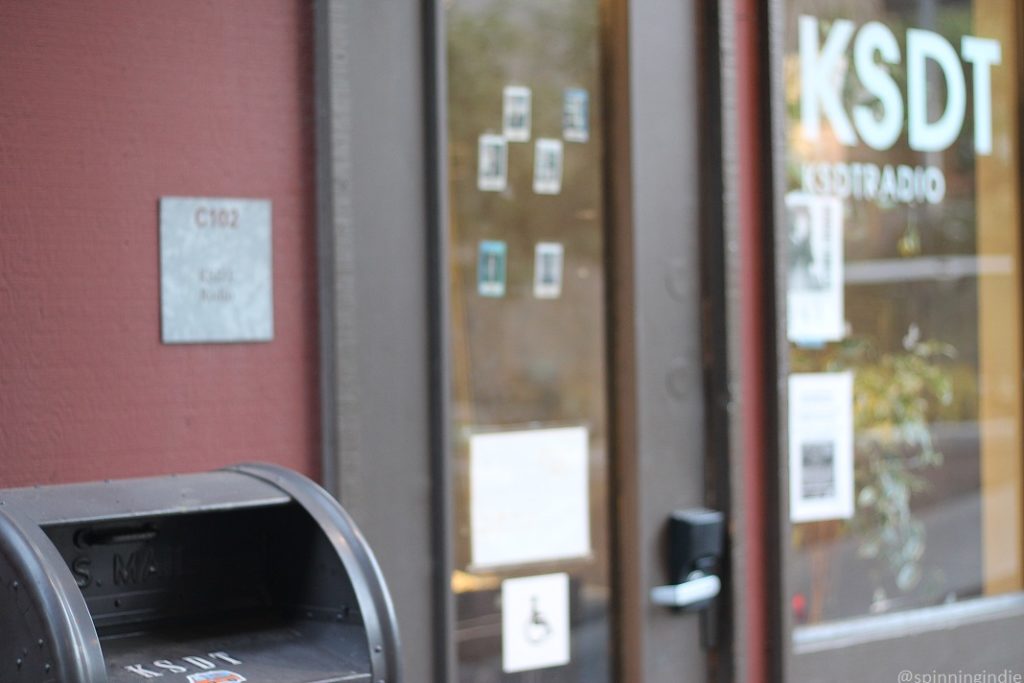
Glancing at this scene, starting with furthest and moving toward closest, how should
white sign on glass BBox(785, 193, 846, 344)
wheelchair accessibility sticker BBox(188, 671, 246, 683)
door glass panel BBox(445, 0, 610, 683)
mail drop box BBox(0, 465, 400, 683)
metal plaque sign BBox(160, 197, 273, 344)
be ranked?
1. white sign on glass BBox(785, 193, 846, 344)
2. door glass panel BBox(445, 0, 610, 683)
3. metal plaque sign BBox(160, 197, 273, 344)
4. wheelchair accessibility sticker BBox(188, 671, 246, 683)
5. mail drop box BBox(0, 465, 400, 683)

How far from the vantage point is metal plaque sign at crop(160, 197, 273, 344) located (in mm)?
3227

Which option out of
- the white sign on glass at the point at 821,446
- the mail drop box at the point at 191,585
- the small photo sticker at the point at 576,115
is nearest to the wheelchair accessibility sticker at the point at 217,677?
the mail drop box at the point at 191,585

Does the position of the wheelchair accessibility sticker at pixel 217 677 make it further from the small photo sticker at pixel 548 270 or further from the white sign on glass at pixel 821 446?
the white sign on glass at pixel 821 446

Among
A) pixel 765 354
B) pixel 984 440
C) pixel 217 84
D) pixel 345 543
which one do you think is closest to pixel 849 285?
pixel 765 354

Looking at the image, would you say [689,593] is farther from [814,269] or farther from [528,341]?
[814,269]

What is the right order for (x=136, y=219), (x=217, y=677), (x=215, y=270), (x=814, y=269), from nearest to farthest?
(x=217, y=677)
(x=136, y=219)
(x=215, y=270)
(x=814, y=269)

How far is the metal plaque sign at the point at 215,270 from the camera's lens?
3.23m

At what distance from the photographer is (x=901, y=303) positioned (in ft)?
16.0

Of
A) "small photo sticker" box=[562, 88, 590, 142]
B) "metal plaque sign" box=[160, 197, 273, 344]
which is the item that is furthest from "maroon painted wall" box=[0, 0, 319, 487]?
"small photo sticker" box=[562, 88, 590, 142]

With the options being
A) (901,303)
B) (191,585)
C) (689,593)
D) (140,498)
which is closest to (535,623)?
(689,593)

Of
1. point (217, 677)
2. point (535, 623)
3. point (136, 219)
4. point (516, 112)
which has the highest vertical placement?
point (516, 112)

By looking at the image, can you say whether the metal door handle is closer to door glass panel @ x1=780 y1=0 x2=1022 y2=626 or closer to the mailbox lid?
door glass panel @ x1=780 y1=0 x2=1022 y2=626

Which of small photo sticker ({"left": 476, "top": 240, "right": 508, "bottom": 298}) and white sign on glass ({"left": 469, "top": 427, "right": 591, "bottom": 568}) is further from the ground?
small photo sticker ({"left": 476, "top": 240, "right": 508, "bottom": 298})

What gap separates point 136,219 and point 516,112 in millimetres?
1287
